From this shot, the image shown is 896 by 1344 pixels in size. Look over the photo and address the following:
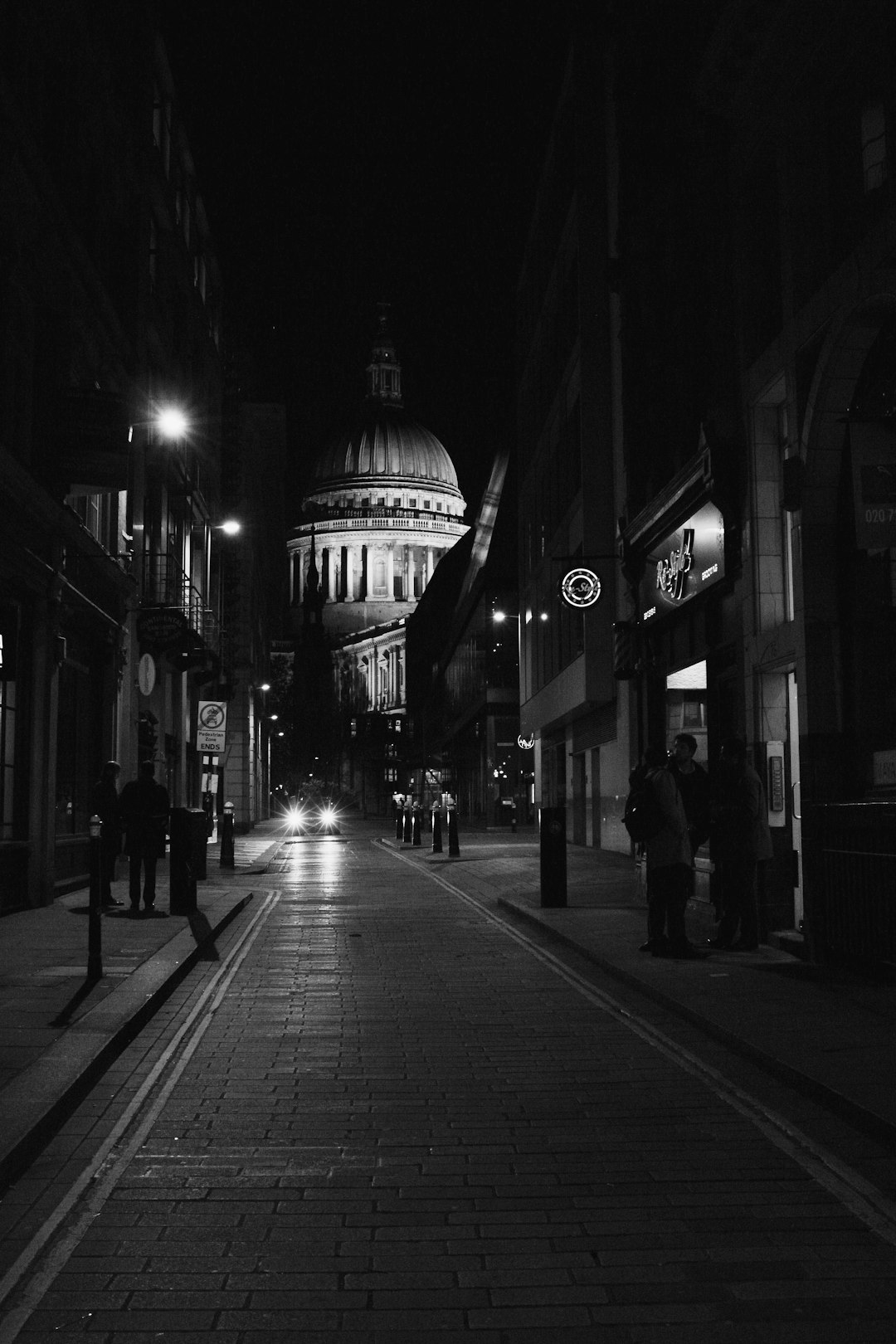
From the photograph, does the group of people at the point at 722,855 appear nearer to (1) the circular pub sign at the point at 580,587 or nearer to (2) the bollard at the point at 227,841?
(1) the circular pub sign at the point at 580,587

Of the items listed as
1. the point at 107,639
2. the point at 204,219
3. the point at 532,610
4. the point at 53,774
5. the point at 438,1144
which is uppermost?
the point at 204,219

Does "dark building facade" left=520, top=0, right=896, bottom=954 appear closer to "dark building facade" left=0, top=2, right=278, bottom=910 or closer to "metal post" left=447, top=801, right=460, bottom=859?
"dark building facade" left=0, top=2, right=278, bottom=910

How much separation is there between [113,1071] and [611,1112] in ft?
9.81

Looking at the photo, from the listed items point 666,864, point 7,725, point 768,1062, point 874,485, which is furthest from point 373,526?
point 768,1062

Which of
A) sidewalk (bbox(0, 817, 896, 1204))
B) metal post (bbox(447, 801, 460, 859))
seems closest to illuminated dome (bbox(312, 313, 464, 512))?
metal post (bbox(447, 801, 460, 859))

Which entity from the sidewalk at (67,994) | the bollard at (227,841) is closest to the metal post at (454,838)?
the bollard at (227,841)

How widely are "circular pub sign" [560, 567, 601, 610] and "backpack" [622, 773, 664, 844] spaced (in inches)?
612

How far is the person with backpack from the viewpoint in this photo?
1320 cm

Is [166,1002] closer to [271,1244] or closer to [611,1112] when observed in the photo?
[611,1112]

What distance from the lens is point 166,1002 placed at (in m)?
11.3

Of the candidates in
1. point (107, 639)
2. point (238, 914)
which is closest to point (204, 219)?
point (107, 639)

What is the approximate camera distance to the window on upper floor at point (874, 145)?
12516mm

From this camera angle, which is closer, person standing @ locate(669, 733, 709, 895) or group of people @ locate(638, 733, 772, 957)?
group of people @ locate(638, 733, 772, 957)

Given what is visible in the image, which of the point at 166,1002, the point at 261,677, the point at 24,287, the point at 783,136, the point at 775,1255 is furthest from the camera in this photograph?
the point at 261,677
